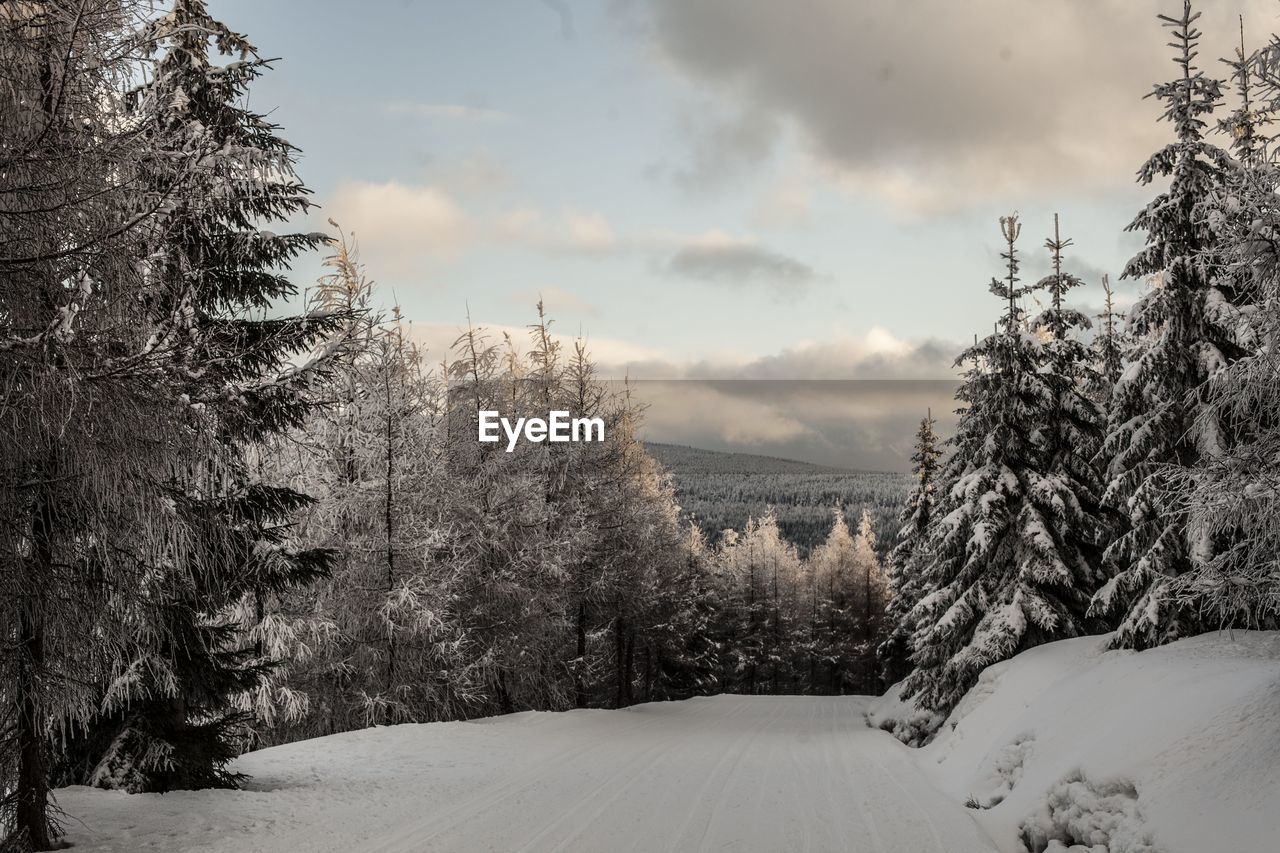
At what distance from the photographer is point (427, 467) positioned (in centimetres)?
1939

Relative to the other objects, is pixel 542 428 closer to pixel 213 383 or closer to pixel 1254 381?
pixel 213 383

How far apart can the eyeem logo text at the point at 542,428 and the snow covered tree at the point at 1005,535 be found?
1075 centimetres

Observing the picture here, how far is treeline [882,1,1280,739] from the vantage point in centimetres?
813

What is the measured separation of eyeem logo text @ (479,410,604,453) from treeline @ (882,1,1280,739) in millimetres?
10580

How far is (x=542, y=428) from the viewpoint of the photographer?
25.2m

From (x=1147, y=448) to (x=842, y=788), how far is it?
7.64m

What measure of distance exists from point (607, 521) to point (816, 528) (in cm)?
14445

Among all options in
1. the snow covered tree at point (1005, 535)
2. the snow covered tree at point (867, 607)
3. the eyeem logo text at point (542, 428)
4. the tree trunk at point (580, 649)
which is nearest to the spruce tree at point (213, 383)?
the eyeem logo text at point (542, 428)

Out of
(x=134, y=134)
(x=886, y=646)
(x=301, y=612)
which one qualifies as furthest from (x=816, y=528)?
(x=134, y=134)

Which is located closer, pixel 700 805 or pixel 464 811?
pixel 464 811

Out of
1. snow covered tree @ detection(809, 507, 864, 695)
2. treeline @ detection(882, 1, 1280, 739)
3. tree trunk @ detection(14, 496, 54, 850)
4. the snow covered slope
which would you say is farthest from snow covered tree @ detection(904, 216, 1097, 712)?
snow covered tree @ detection(809, 507, 864, 695)

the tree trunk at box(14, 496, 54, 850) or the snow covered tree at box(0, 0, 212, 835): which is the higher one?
the snow covered tree at box(0, 0, 212, 835)

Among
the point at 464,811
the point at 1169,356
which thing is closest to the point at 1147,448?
the point at 1169,356

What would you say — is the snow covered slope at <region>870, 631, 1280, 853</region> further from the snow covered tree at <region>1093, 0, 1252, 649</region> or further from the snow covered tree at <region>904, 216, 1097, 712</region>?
the snow covered tree at <region>904, 216, 1097, 712</region>
